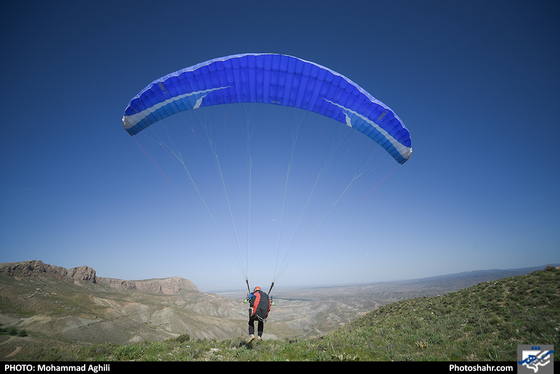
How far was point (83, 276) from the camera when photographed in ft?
424

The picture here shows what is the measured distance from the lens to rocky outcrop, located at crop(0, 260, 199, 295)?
96.2m

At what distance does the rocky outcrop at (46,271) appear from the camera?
94188mm

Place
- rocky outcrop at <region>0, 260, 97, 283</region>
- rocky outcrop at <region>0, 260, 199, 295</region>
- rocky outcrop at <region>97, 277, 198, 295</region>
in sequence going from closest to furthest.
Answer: rocky outcrop at <region>0, 260, 97, 283</region>
rocky outcrop at <region>0, 260, 199, 295</region>
rocky outcrop at <region>97, 277, 198, 295</region>

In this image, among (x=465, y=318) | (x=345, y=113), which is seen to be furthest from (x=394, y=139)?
(x=465, y=318)

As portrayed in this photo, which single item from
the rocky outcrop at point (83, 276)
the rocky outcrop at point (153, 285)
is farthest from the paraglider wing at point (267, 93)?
the rocky outcrop at point (153, 285)

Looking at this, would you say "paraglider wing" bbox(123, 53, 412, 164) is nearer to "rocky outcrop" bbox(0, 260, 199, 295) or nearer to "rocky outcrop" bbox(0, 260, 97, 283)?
"rocky outcrop" bbox(0, 260, 199, 295)

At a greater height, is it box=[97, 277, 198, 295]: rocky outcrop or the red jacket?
the red jacket

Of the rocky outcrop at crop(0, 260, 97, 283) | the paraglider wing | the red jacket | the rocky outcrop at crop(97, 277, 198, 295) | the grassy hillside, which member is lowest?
the rocky outcrop at crop(97, 277, 198, 295)

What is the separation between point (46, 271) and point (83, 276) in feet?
62.5

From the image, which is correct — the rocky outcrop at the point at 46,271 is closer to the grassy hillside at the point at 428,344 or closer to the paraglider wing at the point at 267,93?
the paraglider wing at the point at 267,93

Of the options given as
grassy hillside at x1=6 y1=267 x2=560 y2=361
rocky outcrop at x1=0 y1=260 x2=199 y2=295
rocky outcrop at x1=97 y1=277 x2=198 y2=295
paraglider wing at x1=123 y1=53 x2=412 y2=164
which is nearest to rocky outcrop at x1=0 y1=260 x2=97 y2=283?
rocky outcrop at x1=0 y1=260 x2=199 y2=295

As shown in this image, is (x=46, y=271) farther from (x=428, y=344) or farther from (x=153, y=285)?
(x=428, y=344)

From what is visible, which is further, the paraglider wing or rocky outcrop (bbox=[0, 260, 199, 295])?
rocky outcrop (bbox=[0, 260, 199, 295])

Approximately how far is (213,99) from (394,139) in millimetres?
9376
